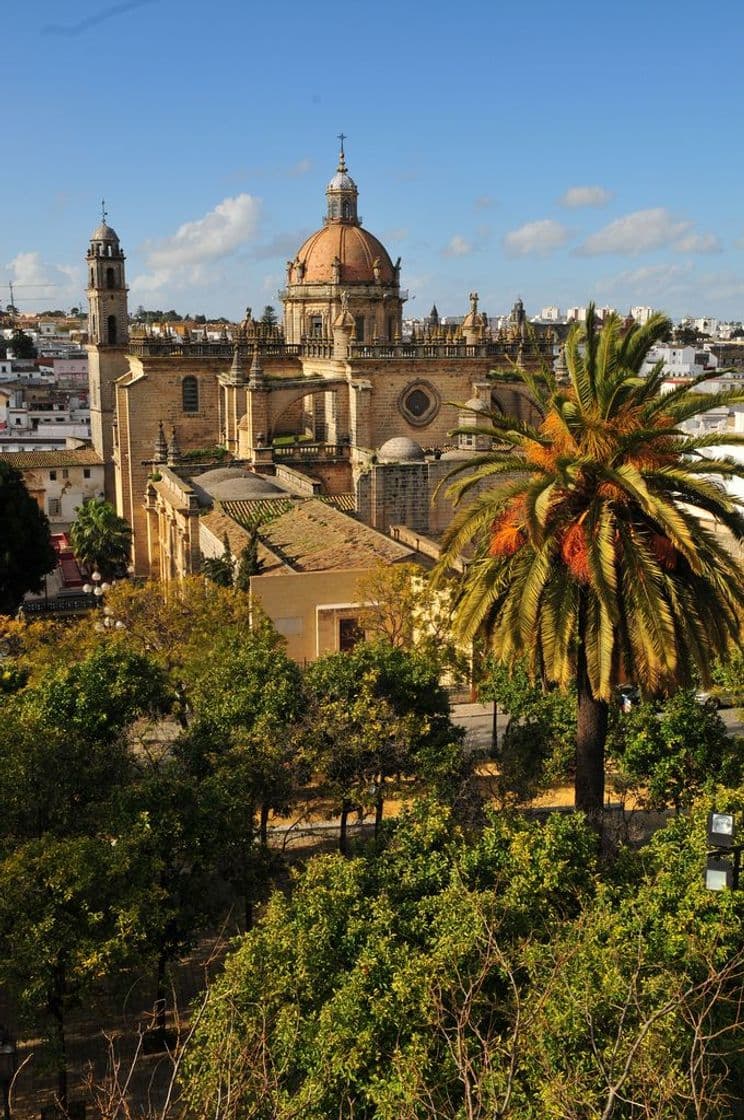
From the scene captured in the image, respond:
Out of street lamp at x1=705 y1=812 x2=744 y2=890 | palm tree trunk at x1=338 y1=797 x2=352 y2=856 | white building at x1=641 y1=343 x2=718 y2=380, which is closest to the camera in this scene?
street lamp at x1=705 y1=812 x2=744 y2=890

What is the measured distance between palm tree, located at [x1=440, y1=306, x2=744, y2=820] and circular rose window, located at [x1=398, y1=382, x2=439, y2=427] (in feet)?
83.2

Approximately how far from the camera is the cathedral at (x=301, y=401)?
89.9 ft

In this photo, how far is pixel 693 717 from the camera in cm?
1318

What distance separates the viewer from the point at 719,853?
30.2 ft

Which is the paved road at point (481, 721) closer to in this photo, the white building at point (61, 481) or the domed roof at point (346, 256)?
the domed roof at point (346, 256)

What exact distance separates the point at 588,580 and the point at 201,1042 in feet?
17.8

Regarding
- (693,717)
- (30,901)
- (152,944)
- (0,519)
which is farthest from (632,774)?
(0,519)

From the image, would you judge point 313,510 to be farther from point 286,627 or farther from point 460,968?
point 460,968

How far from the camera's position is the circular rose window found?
3619 centimetres

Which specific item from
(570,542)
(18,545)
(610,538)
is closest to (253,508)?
(18,545)

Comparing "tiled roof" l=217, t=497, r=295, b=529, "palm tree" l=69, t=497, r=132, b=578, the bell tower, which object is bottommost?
"palm tree" l=69, t=497, r=132, b=578

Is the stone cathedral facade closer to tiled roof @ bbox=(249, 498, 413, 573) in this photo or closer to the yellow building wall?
tiled roof @ bbox=(249, 498, 413, 573)

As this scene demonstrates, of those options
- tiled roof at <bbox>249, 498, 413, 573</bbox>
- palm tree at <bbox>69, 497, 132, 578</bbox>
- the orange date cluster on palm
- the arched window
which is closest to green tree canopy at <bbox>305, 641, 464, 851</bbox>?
the orange date cluster on palm

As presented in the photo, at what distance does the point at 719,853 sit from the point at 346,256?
3785cm
